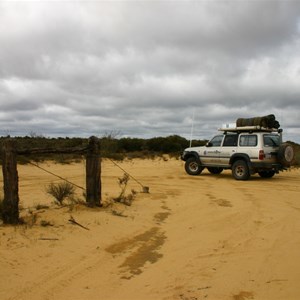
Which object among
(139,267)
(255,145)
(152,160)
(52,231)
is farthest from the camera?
(152,160)

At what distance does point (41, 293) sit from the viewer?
4.74m

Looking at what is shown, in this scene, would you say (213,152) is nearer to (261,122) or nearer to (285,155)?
(261,122)

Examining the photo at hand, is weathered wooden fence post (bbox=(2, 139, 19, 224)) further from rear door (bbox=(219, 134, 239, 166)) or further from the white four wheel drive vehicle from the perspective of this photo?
rear door (bbox=(219, 134, 239, 166))

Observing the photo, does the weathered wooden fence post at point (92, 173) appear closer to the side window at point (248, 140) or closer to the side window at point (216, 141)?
the side window at point (248, 140)

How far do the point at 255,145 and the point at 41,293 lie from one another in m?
13.6

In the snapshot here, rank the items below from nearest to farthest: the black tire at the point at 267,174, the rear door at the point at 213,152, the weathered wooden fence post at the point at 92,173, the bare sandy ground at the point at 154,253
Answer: the bare sandy ground at the point at 154,253, the weathered wooden fence post at the point at 92,173, the rear door at the point at 213,152, the black tire at the point at 267,174

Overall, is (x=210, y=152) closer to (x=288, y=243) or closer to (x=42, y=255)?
(x=288, y=243)

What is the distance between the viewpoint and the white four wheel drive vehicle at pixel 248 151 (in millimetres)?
16938

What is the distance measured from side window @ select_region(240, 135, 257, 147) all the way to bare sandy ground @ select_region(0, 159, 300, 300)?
6769 millimetres

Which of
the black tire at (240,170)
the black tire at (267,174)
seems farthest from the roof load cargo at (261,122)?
the black tire at (267,174)

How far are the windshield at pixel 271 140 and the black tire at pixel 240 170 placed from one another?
121 centimetres

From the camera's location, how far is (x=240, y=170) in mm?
17656

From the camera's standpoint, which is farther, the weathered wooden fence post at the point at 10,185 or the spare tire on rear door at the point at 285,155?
the spare tire on rear door at the point at 285,155

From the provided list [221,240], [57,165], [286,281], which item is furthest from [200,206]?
[57,165]
